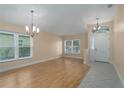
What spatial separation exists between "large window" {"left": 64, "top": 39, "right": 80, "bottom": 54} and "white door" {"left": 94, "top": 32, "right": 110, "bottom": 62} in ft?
8.03

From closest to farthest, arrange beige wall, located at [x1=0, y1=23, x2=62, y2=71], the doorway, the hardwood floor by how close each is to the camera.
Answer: the hardwood floor, beige wall, located at [x1=0, y1=23, x2=62, y2=71], the doorway

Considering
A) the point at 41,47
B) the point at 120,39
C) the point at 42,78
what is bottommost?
the point at 42,78

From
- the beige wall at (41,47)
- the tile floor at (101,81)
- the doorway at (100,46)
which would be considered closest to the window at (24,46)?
the beige wall at (41,47)

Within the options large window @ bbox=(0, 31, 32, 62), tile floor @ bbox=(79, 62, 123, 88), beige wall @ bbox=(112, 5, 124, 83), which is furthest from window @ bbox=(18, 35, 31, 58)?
beige wall @ bbox=(112, 5, 124, 83)

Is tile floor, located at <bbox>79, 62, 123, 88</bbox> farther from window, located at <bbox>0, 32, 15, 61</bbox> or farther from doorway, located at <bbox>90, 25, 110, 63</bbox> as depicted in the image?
window, located at <bbox>0, 32, 15, 61</bbox>

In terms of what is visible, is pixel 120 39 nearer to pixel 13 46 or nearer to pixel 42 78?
pixel 42 78

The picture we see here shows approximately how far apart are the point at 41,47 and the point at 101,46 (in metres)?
4.08

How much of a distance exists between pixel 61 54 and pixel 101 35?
4442 mm

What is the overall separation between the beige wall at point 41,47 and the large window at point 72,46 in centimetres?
65

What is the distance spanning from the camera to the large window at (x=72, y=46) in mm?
8678

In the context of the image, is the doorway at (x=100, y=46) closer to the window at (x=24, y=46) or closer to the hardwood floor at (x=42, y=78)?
the hardwood floor at (x=42, y=78)

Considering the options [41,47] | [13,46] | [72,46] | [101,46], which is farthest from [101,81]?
[72,46]

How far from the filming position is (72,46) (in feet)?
29.4

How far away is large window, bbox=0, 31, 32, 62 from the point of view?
4449 millimetres
